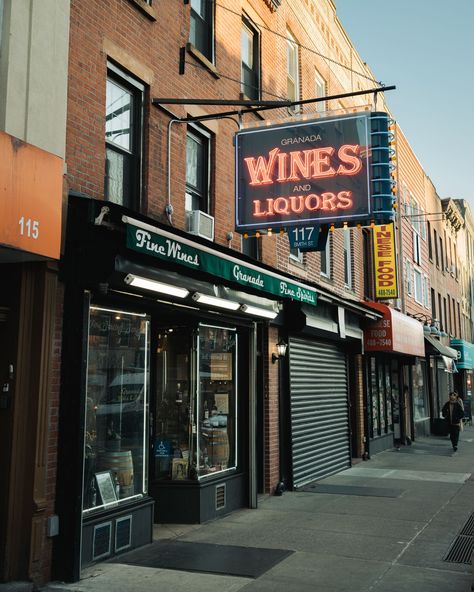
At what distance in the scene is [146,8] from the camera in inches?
356

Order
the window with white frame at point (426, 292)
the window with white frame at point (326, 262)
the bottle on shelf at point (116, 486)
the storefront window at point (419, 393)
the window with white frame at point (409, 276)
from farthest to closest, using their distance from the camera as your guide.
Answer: the window with white frame at point (426, 292), the window with white frame at point (409, 276), the storefront window at point (419, 393), the window with white frame at point (326, 262), the bottle on shelf at point (116, 486)

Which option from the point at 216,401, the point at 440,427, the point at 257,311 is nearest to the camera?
the point at 216,401

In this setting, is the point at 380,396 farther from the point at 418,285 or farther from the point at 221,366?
the point at 221,366

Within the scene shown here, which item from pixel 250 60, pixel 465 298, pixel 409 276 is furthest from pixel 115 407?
pixel 465 298

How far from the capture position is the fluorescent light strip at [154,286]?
24.1ft

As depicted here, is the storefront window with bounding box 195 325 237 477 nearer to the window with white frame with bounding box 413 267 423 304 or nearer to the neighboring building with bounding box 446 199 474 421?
the window with white frame with bounding box 413 267 423 304

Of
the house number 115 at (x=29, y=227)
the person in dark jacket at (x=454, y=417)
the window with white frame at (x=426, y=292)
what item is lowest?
the person in dark jacket at (x=454, y=417)

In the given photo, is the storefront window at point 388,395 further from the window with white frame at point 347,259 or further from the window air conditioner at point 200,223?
the window air conditioner at point 200,223

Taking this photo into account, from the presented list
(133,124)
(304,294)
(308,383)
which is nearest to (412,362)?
(308,383)

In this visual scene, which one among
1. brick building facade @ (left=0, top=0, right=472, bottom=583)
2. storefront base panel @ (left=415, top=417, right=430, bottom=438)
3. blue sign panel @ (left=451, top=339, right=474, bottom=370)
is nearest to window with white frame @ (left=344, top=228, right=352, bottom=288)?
brick building facade @ (left=0, top=0, right=472, bottom=583)

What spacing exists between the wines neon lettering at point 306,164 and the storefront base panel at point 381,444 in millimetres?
10844

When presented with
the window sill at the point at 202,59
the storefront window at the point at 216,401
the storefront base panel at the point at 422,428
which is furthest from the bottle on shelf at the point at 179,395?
the storefront base panel at the point at 422,428

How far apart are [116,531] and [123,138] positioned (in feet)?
16.6

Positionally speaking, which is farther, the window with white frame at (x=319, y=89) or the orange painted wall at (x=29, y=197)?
the window with white frame at (x=319, y=89)
